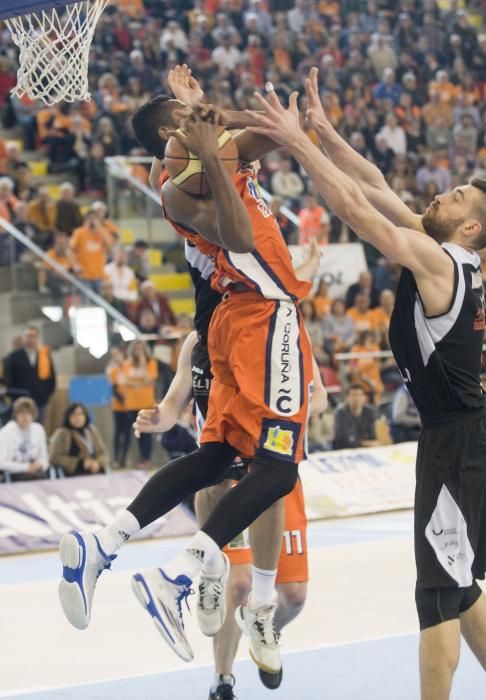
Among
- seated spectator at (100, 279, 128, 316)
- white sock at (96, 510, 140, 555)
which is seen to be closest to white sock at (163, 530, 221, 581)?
white sock at (96, 510, 140, 555)

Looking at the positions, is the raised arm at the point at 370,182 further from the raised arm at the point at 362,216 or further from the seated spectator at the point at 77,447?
the seated spectator at the point at 77,447

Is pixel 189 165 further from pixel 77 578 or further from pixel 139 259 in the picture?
pixel 139 259

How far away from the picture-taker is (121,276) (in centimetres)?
1568

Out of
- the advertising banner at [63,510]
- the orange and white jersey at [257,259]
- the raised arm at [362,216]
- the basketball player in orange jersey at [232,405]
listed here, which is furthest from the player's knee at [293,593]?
the advertising banner at [63,510]

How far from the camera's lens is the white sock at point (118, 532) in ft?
18.3

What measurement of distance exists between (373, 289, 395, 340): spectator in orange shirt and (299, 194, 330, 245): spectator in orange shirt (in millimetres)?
1315

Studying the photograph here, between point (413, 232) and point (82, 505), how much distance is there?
7.22m

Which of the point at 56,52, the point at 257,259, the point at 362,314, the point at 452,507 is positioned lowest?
the point at 362,314

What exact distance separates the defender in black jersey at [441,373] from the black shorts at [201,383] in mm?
1004

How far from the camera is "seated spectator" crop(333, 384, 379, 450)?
1455cm

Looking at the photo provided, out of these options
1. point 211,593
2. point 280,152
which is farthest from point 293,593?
point 280,152

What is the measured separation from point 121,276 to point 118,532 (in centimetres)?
1024

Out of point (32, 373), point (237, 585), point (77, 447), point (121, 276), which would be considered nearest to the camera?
point (237, 585)

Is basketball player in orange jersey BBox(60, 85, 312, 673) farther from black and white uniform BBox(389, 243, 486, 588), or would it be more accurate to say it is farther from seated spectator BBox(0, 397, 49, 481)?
seated spectator BBox(0, 397, 49, 481)
